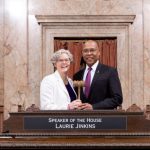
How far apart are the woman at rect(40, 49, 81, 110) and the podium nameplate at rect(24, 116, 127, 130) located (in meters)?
0.48

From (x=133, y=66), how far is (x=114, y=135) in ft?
28.3

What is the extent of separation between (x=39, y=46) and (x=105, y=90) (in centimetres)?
775

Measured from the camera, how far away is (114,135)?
19.5 ft

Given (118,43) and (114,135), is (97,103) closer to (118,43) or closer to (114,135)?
(114,135)

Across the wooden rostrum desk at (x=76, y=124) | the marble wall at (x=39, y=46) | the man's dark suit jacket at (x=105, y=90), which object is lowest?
the wooden rostrum desk at (x=76, y=124)

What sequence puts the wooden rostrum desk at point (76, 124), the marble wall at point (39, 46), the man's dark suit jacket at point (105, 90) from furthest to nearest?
the marble wall at point (39, 46)
the man's dark suit jacket at point (105, 90)
the wooden rostrum desk at point (76, 124)

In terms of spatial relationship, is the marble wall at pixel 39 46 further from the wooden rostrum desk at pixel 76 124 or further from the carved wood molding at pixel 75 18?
the wooden rostrum desk at pixel 76 124

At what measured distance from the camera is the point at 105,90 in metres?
6.92

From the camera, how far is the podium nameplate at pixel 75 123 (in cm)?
606

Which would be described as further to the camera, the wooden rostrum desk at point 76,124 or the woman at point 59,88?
the woman at point 59,88

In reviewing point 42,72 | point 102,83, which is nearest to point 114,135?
point 102,83

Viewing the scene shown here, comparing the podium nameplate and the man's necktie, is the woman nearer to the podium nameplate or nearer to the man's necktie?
the man's necktie

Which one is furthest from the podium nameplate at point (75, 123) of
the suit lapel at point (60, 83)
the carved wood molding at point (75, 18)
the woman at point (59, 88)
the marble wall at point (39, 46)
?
the carved wood molding at point (75, 18)

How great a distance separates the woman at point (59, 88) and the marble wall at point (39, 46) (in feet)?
24.3
